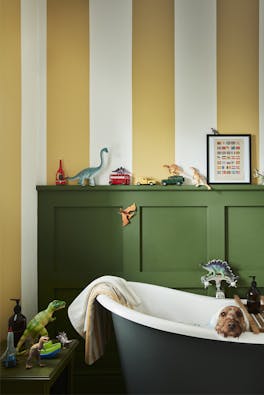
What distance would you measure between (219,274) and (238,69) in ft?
4.56

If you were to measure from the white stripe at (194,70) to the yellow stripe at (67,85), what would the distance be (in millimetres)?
633

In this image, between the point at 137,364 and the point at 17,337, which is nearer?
the point at 137,364

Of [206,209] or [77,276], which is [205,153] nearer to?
[206,209]

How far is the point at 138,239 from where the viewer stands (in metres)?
3.05

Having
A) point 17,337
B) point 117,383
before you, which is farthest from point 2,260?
point 117,383

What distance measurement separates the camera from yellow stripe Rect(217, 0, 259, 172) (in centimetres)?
309

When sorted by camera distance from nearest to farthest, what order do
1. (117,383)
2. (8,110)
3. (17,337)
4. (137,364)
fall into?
(137,364), (17,337), (8,110), (117,383)

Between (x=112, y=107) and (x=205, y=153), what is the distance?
2.33 ft

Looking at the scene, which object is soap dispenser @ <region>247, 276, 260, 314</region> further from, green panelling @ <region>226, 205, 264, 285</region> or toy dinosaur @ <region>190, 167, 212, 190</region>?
toy dinosaur @ <region>190, 167, 212, 190</region>

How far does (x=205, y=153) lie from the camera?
309 cm

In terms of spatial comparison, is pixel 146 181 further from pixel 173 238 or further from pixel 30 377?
pixel 30 377

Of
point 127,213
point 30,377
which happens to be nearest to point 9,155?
point 127,213

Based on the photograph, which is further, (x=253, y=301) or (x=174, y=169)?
(x=174, y=169)

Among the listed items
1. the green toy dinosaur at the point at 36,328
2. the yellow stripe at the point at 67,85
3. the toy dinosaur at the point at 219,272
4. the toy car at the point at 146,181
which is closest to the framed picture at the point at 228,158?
the toy car at the point at 146,181
